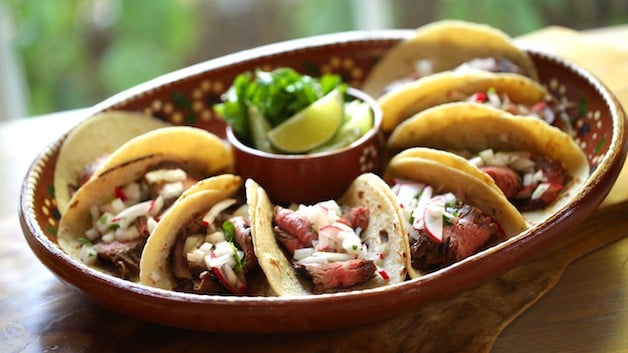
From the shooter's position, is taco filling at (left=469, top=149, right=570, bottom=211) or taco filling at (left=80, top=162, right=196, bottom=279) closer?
taco filling at (left=80, top=162, right=196, bottom=279)

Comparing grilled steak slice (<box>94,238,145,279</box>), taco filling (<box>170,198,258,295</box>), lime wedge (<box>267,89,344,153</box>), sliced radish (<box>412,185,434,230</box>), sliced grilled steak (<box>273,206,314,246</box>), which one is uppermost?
lime wedge (<box>267,89,344,153</box>)

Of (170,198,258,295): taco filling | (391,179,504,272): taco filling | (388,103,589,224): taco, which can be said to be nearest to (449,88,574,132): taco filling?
(388,103,589,224): taco

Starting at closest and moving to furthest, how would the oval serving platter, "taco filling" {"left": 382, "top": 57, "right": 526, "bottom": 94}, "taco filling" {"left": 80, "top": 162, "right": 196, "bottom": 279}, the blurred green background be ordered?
the oval serving platter → "taco filling" {"left": 80, "top": 162, "right": 196, "bottom": 279} → "taco filling" {"left": 382, "top": 57, "right": 526, "bottom": 94} → the blurred green background

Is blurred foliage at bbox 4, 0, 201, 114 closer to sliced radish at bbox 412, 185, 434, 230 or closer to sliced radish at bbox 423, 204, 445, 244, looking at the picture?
sliced radish at bbox 412, 185, 434, 230

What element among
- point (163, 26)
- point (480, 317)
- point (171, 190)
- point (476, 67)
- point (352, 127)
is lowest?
point (163, 26)

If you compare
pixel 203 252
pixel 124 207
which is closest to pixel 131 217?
pixel 124 207

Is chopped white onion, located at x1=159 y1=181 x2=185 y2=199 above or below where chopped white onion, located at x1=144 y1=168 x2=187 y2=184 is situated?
below

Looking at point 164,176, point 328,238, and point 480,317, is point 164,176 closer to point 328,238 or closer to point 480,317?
point 328,238
